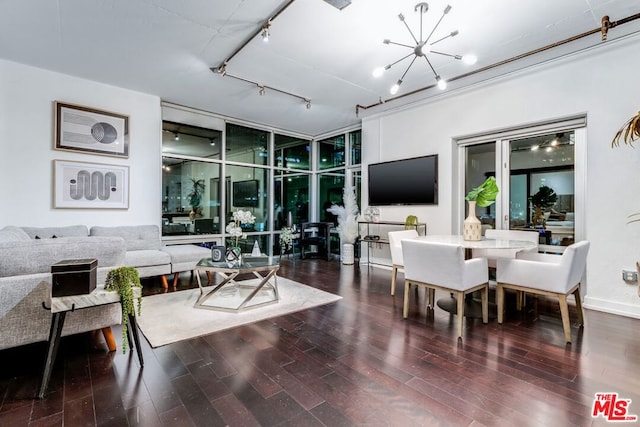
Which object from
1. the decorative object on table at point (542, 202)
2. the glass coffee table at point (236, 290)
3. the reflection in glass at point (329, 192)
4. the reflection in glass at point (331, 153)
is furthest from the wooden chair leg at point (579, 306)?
the reflection in glass at point (331, 153)

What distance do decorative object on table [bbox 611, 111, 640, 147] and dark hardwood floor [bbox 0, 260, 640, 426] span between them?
185cm

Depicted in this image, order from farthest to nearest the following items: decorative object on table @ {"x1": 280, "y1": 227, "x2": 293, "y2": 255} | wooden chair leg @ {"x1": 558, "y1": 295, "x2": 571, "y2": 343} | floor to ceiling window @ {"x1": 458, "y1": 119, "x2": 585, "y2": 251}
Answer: decorative object on table @ {"x1": 280, "y1": 227, "x2": 293, "y2": 255} → floor to ceiling window @ {"x1": 458, "y1": 119, "x2": 585, "y2": 251} → wooden chair leg @ {"x1": 558, "y1": 295, "x2": 571, "y2": 343}

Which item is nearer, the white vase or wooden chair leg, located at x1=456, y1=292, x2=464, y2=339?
wooden chair leg, located at x1=456, y1=292, x2=464, y2=339

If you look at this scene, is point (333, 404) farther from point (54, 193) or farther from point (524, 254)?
point (54, 193)

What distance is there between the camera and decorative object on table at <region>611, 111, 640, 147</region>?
2766mm

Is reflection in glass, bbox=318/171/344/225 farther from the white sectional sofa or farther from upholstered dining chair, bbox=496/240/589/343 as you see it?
the white sectional sofa

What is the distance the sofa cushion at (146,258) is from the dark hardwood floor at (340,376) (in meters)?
1.34

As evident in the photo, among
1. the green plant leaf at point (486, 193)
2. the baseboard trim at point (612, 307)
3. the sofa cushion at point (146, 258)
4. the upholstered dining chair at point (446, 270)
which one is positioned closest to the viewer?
the upholstered dining chair at point (446, 270)

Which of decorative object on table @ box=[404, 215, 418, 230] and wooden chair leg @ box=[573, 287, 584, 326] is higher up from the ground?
decorative object on table @ box=[404, 215, 418, 230]

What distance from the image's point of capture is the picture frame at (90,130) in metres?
4.15

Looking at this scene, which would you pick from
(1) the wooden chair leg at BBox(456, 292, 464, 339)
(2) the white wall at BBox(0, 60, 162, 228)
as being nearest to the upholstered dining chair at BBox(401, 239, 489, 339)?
(1) the wooden chair leg at BBox(456, 292, 464, 339)

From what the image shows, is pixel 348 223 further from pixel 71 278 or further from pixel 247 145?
pixel 71 278

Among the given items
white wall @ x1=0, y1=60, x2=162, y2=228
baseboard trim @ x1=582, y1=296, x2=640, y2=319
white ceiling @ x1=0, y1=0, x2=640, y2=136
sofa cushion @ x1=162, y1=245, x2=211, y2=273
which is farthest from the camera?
sofa cushion @ x1=162, y1=245, x2=211, y2=273

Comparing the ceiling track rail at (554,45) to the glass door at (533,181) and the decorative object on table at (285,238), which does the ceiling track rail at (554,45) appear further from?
the decorative object on table at (285,238)
